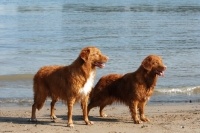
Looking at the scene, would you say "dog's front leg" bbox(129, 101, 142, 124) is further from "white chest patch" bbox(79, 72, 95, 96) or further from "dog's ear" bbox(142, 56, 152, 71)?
"white chest patch" bbox(79, 72, 95, 96)

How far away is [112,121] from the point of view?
10.9 metres

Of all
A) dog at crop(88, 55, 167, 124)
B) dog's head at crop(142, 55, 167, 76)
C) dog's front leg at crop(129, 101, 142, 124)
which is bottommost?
dog's front leg at crop(129, 101, 142, 124)

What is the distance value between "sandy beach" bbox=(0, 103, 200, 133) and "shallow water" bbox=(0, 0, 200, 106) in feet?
5.35

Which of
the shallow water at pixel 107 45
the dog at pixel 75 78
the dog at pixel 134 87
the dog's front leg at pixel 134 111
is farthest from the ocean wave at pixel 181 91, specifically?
the dog at pixel 75 78

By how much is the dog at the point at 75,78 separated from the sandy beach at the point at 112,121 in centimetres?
49

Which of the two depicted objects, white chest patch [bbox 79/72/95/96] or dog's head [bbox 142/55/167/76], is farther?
dog's head [bbox 142/55/167/76]

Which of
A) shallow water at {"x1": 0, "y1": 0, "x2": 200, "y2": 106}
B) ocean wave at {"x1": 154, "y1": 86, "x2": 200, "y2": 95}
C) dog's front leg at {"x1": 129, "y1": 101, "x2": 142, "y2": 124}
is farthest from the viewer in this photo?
shallow water at {"x1": 0, "y1": 0, "x2": 200, "y2": 106}

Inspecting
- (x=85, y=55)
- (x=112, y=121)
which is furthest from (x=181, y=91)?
(x=85, y=55)

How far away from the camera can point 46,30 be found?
3597 centimetres

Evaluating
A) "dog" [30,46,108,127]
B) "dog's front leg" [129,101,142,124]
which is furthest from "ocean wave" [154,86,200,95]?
"dog" [30,46,108,127]

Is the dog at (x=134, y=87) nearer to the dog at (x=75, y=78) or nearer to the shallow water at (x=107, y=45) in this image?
the dog at (x=75, y=78)

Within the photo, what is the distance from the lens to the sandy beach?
9750mm

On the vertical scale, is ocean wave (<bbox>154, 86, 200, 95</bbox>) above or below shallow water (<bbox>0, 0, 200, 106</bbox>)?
below

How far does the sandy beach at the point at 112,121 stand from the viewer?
9750 millimetres
